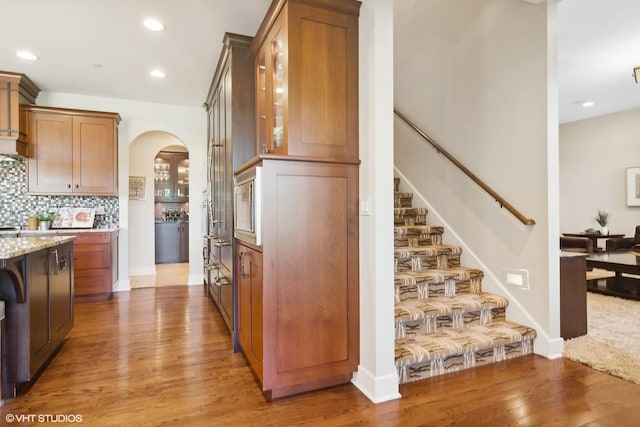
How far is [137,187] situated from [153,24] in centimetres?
457

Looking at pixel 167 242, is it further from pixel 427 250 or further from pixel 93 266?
pixel 427 250

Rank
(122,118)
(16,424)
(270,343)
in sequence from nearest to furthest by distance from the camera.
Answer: (16,424)
(270,343)
(122,118)

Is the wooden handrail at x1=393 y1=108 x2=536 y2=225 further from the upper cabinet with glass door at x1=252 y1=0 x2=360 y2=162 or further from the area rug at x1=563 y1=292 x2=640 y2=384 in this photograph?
the upper cabinet with glass door at x1=252 y1=0 x2=360 y2=162

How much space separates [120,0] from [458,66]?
3126 mm

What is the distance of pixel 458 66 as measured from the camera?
3604 millimetres

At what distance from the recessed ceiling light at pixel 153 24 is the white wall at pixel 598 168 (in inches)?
317

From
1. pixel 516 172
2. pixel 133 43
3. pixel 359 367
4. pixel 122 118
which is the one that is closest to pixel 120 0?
pixel 133 43

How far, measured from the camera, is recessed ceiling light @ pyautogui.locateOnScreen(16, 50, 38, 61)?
3.78 meters

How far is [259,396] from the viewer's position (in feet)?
7.22

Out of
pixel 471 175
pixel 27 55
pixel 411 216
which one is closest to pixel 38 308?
pixel 27 55

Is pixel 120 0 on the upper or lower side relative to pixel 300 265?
upper

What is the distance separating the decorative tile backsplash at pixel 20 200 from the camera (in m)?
4.81

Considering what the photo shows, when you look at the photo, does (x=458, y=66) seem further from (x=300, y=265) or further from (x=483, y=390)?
(x=483, y=390)

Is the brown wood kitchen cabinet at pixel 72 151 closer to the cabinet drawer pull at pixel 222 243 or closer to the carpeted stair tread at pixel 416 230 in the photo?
the cabinet drawer pull at pixel 222 243
